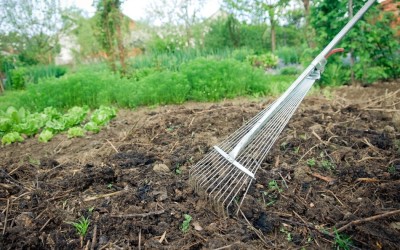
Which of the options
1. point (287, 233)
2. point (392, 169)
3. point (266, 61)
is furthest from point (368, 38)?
point (287, 233)

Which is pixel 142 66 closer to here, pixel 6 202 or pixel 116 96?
pixel 116 96

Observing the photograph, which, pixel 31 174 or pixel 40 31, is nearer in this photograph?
pixel 31 174

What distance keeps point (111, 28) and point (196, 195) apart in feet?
25.1

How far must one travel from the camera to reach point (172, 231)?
1.70 meters

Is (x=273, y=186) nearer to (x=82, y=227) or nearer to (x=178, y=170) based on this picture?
(x=178, y=170)

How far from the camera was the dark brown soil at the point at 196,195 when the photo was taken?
1.64m

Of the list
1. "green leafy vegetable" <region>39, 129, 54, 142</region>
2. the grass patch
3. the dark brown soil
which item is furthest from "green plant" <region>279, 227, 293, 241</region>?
the grass patch

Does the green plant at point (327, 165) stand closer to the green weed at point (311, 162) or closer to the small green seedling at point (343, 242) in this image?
the green weed at point (311, 162)

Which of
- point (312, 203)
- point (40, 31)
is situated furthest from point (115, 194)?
point (40, 31)

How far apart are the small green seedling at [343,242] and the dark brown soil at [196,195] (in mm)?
25

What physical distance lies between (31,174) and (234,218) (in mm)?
1798

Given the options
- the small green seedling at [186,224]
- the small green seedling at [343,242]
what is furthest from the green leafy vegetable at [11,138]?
the small green seedling at [343,242]

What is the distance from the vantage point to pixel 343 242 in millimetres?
1569

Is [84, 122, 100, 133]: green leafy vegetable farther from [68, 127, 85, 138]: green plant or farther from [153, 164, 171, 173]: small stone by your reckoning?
[153, 164, 171, 173]: small stone
